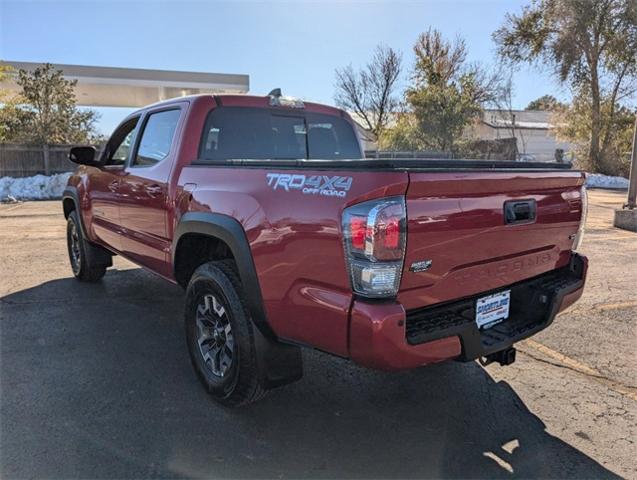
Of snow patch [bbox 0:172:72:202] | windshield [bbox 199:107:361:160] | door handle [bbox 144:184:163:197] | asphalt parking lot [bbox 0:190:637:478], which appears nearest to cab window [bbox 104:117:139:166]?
door handle [bbox 144:184:163:197]

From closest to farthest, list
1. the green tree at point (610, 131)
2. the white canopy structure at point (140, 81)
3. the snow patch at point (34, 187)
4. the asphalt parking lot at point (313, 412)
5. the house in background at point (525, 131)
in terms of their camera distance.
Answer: the asphalt parking lot at point (313, 412) < the snow patch at point (34, 187) < the white canopy structure at point (140, 81) < the green tree at point (610, 131) < the house in background at point (525, 131)

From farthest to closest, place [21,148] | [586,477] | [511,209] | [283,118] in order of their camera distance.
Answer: [21,148] < [283,118] < [511,209] < [586,477]

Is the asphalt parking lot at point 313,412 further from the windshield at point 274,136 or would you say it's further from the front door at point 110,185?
the windshield at point 274,136

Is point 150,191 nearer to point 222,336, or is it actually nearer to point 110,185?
point 110,185

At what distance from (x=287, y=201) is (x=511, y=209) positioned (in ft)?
4.18

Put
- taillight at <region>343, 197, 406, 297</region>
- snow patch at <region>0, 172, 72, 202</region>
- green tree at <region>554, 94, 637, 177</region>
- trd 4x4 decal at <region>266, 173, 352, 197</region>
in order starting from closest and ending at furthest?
1. taillight at <region>343, 197, 406, 297</region>
2. trd 4x4 decal at <region>266, 173, 352, 197</region>
3. snow patch at <region>0, 172, 72, 202</region>
4. green tree at <region>554, 94, 637, 177</region>

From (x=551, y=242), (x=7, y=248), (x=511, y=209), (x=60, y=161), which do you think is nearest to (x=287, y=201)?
(x=511, y=209)

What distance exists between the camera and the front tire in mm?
3000

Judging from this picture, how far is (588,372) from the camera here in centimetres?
386

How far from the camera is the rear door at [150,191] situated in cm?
398

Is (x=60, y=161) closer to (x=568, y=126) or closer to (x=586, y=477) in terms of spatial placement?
(x=586, y=477)

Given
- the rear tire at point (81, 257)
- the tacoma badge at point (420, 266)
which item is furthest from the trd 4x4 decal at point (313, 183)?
the rear tire at point (81, 257)

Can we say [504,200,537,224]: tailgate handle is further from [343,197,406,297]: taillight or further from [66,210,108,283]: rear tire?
[66,210,108,283]: rear tire

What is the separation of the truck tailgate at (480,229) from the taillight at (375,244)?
6 centimetres
